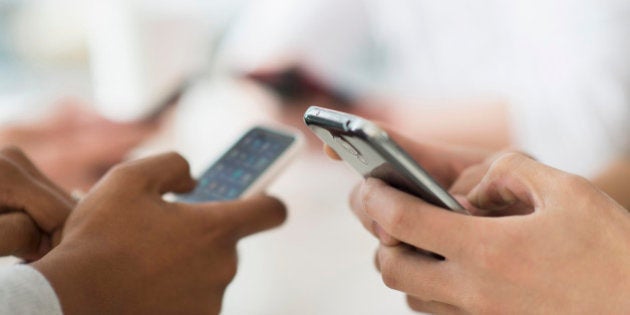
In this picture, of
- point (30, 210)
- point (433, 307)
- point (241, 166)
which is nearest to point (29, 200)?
point (30, 210)

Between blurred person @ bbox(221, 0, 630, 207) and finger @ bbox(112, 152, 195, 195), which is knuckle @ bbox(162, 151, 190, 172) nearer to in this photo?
finger @ bbox(112, 152, 195, 195)

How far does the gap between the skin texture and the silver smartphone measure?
0.03ft

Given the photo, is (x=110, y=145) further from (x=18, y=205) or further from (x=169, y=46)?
(x=18, y=205)

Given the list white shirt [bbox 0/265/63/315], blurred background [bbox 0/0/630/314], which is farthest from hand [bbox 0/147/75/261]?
blurred background [bbox 0/0/630/314]

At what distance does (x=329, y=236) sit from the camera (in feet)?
2.77

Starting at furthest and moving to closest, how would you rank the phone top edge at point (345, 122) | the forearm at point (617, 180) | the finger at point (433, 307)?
1. the forearm at point (617, 180)
2. the finger at point (433, 307)
3. the phone top edge at point (345, 122)

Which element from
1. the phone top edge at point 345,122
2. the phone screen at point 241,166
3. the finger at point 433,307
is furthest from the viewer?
the phone screen at point 241,166

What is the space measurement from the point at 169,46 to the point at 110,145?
215 millimetres

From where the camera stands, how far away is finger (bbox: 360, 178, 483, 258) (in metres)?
0.43

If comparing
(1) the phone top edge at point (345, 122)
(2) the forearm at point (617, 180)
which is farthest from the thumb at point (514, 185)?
(2) the forearm at point (617, 180)

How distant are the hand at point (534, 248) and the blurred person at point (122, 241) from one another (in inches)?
6.9

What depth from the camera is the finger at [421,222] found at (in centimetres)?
43

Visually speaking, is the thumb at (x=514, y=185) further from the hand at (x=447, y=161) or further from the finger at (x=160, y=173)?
the finger at (x=160, y=173)

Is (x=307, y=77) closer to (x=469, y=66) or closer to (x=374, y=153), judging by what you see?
(x=469, y=66)
